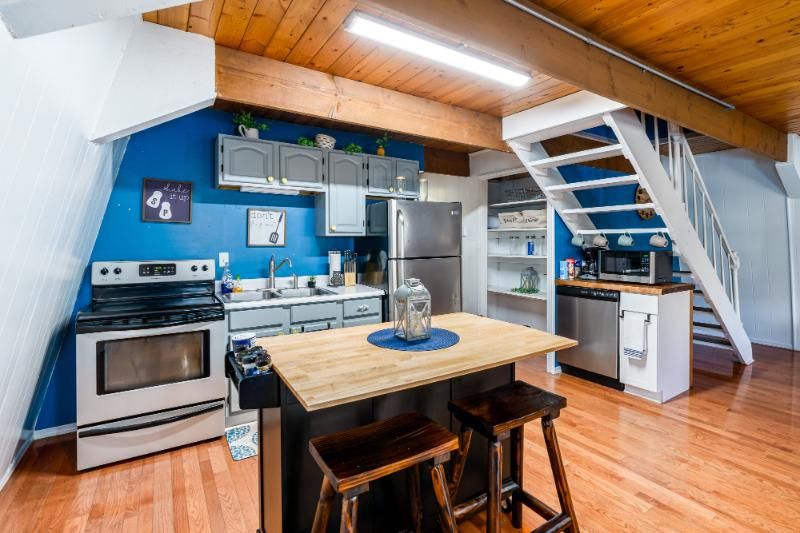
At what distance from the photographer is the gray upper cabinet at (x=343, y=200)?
3551 millimetres

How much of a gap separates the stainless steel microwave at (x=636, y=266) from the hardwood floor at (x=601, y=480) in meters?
1.09

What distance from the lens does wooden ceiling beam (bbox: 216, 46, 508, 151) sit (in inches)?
95.6

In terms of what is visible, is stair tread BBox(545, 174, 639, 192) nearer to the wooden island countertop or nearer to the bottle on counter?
the wooden island countertop

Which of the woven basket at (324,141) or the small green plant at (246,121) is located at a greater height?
the small green plant at (246,121)

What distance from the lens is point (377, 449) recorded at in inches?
52.4

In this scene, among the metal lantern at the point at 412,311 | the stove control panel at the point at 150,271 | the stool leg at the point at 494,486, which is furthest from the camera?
the stove control panel at the point at 150,271

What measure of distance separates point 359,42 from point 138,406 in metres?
2.59

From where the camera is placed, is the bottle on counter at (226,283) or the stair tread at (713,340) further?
the stair tread at (713,340)

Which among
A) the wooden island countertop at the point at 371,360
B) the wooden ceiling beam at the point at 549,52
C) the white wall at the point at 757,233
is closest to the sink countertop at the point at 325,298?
the wooden island countertop at the point at 371,360

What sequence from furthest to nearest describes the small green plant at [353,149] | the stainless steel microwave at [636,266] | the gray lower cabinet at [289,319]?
the small green plant at [353,149], the stainless steel microwave at [636,266], the gray lower cabinet at [289,319]

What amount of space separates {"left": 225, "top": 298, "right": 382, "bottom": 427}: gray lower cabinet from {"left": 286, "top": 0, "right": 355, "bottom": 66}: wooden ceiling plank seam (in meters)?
1.74

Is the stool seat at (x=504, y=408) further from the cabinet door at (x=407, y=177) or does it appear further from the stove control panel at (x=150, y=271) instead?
the cabinet door at (x=407, y=177)

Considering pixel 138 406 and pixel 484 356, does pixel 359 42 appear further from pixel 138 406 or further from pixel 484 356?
pixel 138 406

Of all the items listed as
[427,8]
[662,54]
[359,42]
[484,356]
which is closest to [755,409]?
[662,54]
